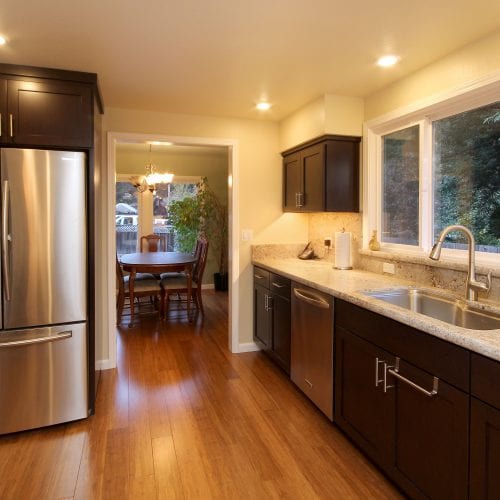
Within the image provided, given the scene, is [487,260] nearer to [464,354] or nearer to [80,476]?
[464,354]

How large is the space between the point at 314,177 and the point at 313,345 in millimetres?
1418

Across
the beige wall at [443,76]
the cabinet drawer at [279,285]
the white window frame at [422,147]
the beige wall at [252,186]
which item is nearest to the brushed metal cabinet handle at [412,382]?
the white window frame at [422,147]

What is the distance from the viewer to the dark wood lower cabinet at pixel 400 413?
147 centimetres

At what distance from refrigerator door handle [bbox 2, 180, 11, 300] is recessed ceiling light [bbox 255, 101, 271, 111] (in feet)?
6.61

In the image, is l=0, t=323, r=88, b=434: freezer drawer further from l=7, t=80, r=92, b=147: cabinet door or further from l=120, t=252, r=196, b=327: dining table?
l=120, t=252, r=196, b=327: dining table

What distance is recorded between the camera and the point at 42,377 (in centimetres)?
243

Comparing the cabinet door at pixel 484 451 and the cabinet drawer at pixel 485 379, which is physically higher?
the cabinet drawer at pixel 485 379

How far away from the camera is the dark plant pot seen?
684 cm

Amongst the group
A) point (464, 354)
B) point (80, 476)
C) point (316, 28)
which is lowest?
point (80, 476)

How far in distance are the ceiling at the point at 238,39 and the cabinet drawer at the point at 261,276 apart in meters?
1.55

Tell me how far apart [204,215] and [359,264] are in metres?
4.04

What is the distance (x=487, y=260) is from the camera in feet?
7.23

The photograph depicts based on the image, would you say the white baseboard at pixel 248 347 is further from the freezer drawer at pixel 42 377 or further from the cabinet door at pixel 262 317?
the freezer drawer at pixel 42 377

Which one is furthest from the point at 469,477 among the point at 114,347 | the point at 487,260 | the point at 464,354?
the point at 114,347
